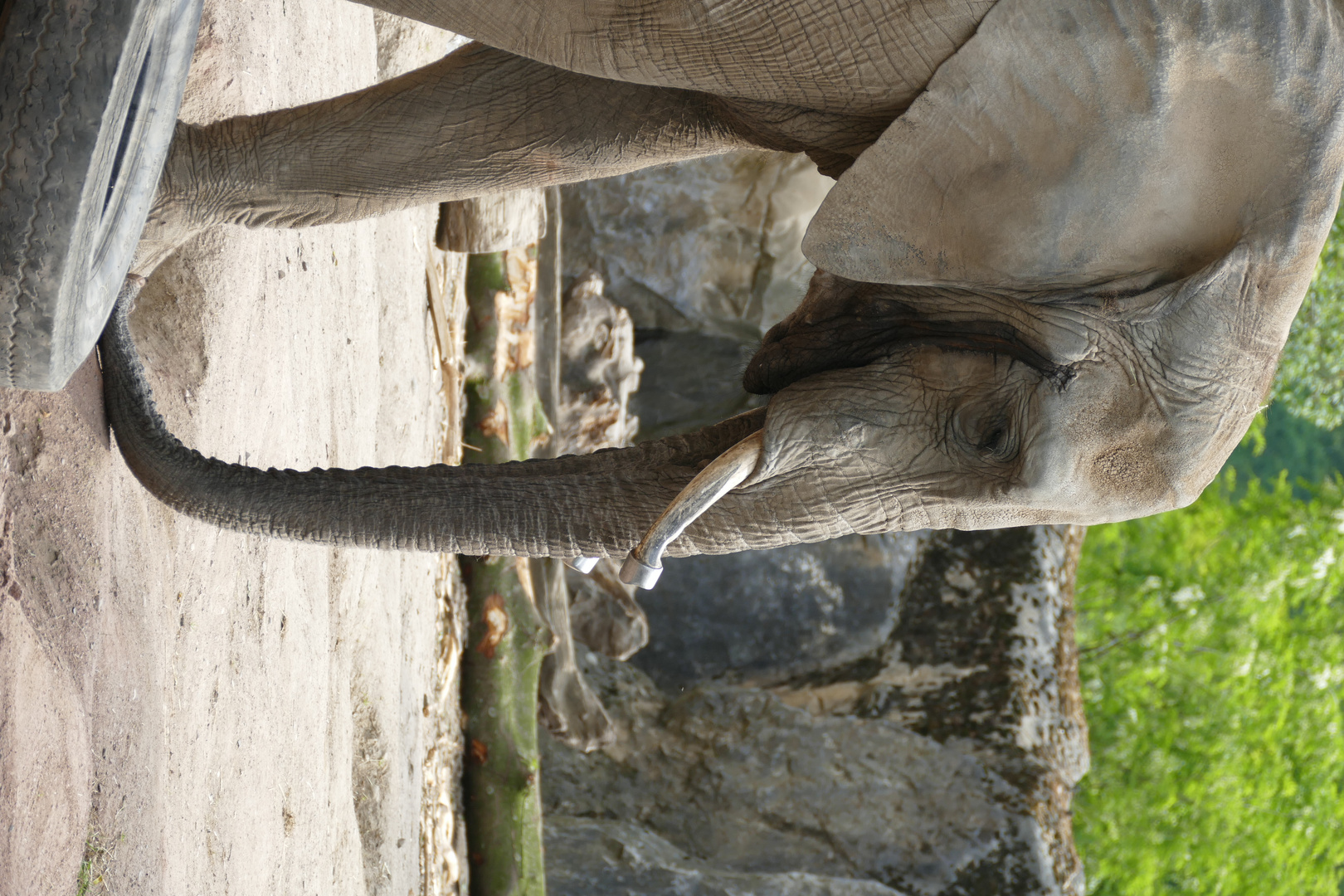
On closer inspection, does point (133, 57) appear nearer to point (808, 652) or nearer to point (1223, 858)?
point (808, 652)

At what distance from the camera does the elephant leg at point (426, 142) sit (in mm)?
1735

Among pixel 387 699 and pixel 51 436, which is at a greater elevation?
pixel 51 436

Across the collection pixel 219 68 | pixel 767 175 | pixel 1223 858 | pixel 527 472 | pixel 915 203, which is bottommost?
pixel 1223 858

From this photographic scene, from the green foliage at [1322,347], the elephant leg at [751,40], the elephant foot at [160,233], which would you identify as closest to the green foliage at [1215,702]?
the green foliage at [1322,347]

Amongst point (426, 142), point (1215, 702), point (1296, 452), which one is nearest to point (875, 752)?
point (1215, 702)

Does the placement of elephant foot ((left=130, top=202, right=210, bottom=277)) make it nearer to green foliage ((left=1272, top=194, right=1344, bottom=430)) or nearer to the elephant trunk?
the elephant trunk

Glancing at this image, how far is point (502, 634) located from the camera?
421 cm

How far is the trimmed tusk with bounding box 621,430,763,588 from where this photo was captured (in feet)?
4.45

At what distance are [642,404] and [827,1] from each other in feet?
16.3

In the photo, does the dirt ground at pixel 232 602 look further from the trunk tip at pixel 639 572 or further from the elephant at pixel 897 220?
the trunk tip at pixel 639 572

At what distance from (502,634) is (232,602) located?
2105 mm

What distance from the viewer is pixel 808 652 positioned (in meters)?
5.62

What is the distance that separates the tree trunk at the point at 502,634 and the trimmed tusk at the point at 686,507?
2.42 meters

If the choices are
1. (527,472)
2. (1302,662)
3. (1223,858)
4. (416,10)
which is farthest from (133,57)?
(1302,662)
